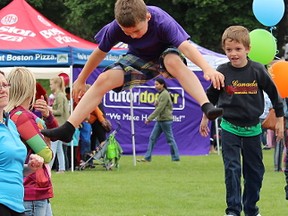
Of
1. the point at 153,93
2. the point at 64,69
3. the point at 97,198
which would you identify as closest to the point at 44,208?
the point at 97,198

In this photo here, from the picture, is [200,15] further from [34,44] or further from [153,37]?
[153,37]

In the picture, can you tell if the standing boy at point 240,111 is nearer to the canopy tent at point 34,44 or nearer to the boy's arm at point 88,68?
the boy's arm at point 88,68

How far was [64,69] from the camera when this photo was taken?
65.8ft

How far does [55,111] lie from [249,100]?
839 cm

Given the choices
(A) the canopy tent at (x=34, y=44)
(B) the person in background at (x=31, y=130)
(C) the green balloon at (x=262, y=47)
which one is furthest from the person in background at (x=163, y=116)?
(B) the person in background at (x=31, y=130)

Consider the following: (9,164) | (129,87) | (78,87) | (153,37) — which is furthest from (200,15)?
(9,164)

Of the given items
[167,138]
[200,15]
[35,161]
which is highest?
[200,15]

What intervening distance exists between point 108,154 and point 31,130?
11.5 metres

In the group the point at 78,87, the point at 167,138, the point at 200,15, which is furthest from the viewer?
the point at 200,15

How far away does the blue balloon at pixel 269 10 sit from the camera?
11.5 m

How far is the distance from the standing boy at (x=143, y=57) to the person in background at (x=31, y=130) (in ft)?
1.48

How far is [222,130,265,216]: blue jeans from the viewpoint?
28.3 ft

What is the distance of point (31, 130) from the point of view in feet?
19.5

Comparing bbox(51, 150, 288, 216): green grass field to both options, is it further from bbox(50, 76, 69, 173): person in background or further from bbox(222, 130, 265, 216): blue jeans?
bbox(222, 130, 265, 216): blue jeans
